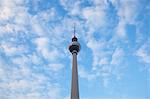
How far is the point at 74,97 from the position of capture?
196375 millimetres
